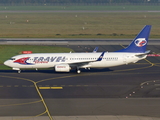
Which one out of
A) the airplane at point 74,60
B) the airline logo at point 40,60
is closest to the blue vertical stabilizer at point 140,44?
the airplane at point 74,60

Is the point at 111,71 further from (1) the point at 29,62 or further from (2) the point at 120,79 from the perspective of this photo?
(1) the point at 29,62

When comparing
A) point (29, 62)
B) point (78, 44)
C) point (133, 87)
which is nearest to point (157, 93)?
point (133, 87)

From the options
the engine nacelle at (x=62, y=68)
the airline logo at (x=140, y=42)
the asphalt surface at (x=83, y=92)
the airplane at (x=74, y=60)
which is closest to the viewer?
the asphalt surface at (x=83, y=92)

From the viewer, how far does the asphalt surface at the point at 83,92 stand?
37.1 meters

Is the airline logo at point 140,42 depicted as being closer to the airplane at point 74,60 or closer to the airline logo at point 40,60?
the airplane at point 74,60

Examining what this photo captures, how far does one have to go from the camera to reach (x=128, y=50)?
59.4 m

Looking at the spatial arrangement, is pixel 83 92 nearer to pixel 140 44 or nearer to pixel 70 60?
pixel 70 60

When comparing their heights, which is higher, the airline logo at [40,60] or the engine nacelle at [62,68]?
the airline logo at [40,60]

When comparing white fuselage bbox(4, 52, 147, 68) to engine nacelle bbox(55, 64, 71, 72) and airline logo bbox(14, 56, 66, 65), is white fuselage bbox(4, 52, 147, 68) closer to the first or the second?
airline logo bbox(14, 56, 66, 65)

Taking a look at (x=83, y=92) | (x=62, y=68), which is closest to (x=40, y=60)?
(x=62, y=68)

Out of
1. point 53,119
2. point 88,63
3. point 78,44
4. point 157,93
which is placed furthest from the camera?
point 78,44

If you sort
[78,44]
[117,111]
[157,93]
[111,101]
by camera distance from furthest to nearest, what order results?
[78,44], [157,93], [111,101], [117,111]

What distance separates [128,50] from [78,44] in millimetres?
35858

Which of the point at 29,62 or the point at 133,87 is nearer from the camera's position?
the point at 133,87
